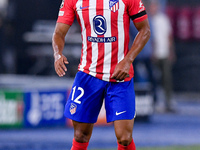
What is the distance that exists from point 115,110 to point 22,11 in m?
8.75

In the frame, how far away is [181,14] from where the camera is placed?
1235cm

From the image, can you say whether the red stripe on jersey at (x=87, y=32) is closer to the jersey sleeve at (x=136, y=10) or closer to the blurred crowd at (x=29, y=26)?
the jersey sleeve at (x=136, y=10)

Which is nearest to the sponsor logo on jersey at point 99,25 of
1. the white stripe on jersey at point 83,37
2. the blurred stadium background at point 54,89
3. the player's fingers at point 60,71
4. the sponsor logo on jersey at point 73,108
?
the white stripe on jersey at point 83,37

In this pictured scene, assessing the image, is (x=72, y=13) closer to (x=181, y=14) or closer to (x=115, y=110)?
(x=115, y=110)

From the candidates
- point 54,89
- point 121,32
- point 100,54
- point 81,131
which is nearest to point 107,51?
point 100,54

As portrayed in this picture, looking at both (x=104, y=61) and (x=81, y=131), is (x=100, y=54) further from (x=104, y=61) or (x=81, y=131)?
(x=81, y=131)

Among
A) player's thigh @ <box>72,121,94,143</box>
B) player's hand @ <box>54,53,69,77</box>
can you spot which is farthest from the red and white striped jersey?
player's thigh @ <box>72,121,94,143</box>

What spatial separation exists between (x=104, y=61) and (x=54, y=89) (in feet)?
12.3

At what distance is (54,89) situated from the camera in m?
8.16

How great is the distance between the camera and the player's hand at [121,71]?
430cm

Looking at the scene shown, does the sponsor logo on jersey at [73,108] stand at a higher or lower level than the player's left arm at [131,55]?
lower

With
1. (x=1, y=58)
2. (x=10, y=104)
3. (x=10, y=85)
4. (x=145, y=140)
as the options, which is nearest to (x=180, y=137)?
(x=145, y=140)

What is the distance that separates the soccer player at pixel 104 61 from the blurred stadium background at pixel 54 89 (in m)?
2.49

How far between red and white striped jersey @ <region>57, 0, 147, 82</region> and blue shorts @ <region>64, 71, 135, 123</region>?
0.07 meters
